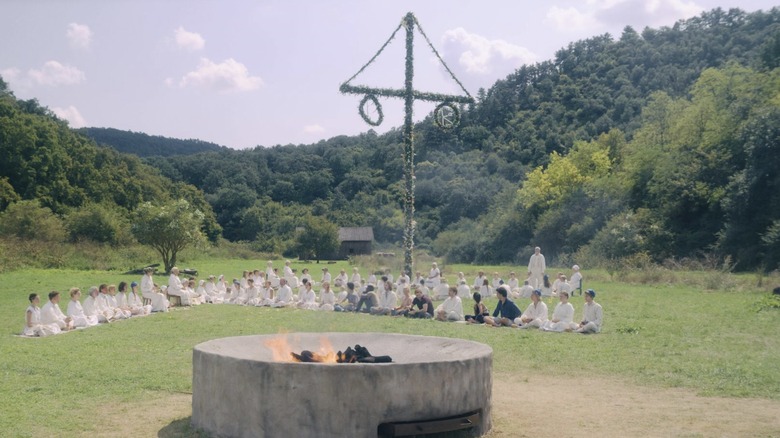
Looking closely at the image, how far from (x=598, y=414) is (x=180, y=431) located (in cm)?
462

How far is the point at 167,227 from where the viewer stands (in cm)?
3612

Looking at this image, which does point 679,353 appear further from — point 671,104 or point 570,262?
point 671,104

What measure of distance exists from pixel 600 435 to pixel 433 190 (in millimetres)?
57932

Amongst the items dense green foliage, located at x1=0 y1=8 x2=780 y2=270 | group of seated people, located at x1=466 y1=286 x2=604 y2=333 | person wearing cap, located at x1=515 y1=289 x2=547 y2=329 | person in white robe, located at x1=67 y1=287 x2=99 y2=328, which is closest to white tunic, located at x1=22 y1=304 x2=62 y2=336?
person in white robe, located at x1=67 y1=287 x2=99 y2=328

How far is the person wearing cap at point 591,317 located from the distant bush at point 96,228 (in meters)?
33.4

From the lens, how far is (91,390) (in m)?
9.15

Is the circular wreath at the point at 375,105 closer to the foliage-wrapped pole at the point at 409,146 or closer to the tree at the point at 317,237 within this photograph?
the foliage-wrapped pole at the point at 409,146

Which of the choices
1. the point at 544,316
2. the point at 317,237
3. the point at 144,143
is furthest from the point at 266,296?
the point at 144,143

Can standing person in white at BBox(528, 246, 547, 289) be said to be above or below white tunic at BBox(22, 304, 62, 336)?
above

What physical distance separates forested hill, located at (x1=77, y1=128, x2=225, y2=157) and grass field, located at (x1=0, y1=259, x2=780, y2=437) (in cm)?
8476

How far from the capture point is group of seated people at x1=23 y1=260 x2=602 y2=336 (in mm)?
15578

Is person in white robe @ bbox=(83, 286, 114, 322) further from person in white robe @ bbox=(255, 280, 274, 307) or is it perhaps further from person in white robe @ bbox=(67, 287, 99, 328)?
person in white robe @ bbox=(255, 280, 274, 307)

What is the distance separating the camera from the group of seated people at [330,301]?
15.6 metres

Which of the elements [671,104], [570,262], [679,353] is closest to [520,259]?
[570,262]
